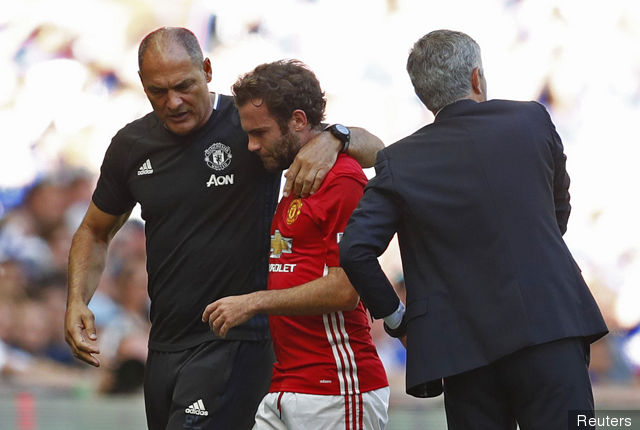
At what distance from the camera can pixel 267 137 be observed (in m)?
3.66

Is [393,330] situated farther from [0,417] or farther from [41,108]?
[41,108]

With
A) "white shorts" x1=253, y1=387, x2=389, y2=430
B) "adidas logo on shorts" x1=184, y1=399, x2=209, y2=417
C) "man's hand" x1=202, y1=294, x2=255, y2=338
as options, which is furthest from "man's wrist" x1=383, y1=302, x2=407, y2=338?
"adidas logo on shorts" x1=184, y1=399, x2=209, y2=417

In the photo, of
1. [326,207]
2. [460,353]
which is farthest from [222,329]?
[460,353]

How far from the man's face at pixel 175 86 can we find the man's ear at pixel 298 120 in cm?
44

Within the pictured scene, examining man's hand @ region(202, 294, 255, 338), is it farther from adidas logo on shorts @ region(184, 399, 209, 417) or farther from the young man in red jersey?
adidas logo on shorts @ region(184, 399, 209, 417)

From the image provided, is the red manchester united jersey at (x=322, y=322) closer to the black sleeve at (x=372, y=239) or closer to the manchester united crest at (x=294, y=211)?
the manchester united crest at (x=294, y=211)

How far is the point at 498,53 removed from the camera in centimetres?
833

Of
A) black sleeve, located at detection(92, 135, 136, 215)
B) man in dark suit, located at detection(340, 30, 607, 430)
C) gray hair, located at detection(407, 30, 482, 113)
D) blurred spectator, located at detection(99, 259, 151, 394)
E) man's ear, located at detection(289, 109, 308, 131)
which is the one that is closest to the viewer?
man in dark suit, located at detection(340, 30, 607, 430)

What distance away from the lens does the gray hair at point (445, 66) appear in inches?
131

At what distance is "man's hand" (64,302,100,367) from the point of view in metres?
3.89

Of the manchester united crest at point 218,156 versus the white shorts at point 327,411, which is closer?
the white shorts at point 327,411

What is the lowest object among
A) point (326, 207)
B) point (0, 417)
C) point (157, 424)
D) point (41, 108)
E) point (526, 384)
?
point (0, 417)

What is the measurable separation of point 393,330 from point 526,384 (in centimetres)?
46

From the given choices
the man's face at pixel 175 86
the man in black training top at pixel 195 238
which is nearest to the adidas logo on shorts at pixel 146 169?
the man in black training top at pixel 195 238
